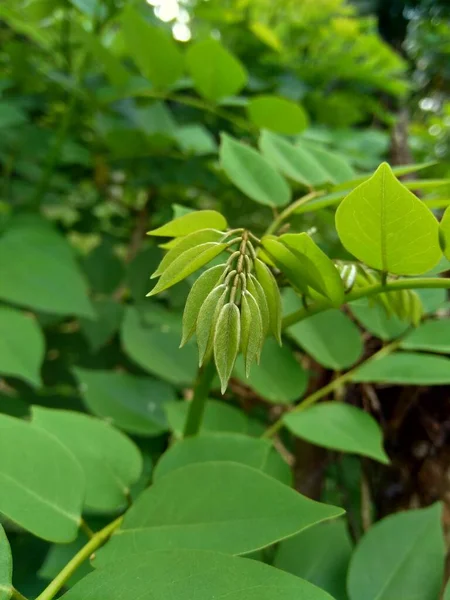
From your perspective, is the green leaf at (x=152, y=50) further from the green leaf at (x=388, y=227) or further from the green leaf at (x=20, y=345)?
the green leaf at (x=388, y=227)

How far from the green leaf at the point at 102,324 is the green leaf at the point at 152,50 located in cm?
25

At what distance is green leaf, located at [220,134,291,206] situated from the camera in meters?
0.41

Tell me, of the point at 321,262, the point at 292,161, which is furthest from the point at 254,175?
the point at 321,262

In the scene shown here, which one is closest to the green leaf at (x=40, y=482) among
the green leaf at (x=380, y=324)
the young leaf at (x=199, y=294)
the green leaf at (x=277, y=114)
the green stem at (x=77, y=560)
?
the green stem at (x=77, y=560)

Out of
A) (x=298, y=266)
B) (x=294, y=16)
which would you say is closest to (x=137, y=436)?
(x=298, y=266)

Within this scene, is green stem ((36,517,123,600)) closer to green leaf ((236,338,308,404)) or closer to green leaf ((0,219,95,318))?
green leaf ((236,338,308,404))

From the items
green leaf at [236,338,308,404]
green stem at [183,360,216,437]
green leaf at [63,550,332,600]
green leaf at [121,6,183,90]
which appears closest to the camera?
green leaf at [63,550,332,600]

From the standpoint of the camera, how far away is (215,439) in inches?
13.6

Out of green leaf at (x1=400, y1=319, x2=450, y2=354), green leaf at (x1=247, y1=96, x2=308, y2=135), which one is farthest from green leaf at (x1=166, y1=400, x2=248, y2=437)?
green leaf at (x1=247, y1=96, x2=308, y2=135)

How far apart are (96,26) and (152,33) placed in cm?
11

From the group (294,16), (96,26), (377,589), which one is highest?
(294,16)

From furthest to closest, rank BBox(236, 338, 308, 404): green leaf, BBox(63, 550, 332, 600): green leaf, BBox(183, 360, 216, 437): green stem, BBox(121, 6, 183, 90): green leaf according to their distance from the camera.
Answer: BBox(121, 6, 183, 90): green leaf < BBox(236, 338, 308, 404): green leaf < BBox(183, 360, 216, 437): green stem < BBox(63, 550, 332, 600): green leaf

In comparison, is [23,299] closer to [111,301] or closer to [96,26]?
[111,301]

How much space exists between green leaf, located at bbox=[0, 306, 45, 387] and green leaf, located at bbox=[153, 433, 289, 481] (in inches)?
6.8
